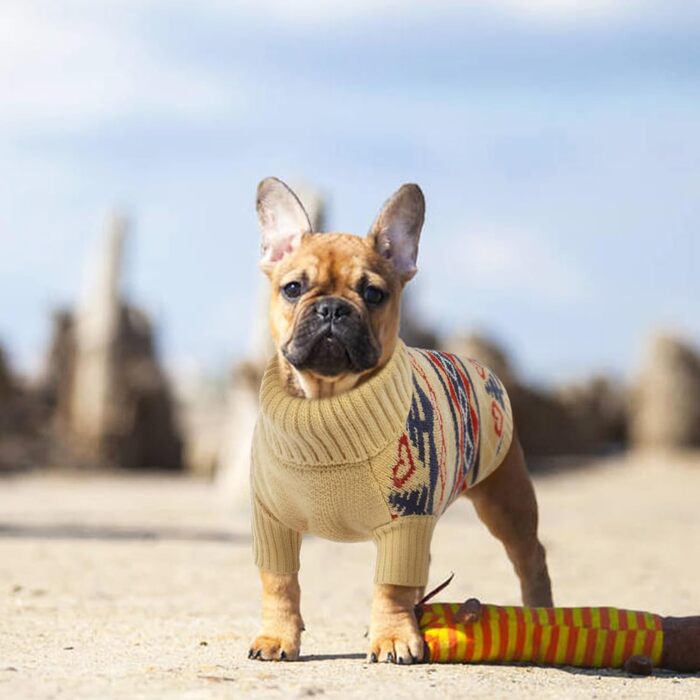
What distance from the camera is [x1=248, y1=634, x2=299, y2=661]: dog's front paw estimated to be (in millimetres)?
4758

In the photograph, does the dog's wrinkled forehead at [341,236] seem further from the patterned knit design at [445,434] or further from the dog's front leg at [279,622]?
the dog's front leg at [279,622]

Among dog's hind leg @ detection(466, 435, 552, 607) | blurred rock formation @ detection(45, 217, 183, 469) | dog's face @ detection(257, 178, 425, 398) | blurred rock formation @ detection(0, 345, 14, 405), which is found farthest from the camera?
blurred rock formation @ detection(45, 217, 183, 469)

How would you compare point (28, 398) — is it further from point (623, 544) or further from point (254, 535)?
point (254, 535)

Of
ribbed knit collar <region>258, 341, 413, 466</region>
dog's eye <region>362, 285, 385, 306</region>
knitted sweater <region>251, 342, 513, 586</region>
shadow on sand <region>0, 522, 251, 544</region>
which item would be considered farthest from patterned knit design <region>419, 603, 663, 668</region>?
shadow on sand <region>0, 522, 251, 544</region>

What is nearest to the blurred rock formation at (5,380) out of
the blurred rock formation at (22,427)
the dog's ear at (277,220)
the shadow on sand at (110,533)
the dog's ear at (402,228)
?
the blurred rock formation at (22,427)

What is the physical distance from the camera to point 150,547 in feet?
31.2

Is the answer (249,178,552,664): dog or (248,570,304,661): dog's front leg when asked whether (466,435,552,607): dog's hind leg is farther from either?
(248,570,304,661): dog's front leg

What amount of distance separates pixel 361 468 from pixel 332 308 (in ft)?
1.97

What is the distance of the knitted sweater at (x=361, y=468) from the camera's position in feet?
15.1

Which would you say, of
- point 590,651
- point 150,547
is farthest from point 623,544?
point 590,651

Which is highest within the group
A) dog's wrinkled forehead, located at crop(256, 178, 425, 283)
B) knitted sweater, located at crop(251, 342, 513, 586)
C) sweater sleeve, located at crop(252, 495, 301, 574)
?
dog's wrinkled forehead, located at crop(256, 178, 425, 283)

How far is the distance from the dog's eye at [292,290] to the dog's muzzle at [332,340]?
0.14 meters

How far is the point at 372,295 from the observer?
4.59m

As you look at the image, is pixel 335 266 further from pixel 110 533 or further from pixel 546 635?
pixel 110 533
